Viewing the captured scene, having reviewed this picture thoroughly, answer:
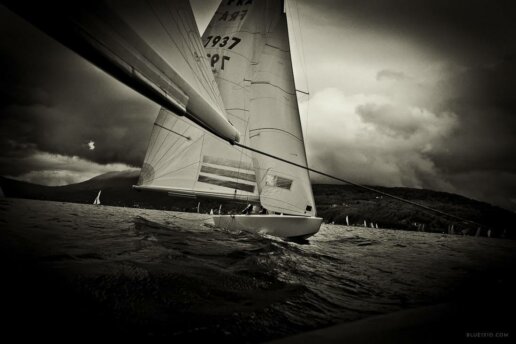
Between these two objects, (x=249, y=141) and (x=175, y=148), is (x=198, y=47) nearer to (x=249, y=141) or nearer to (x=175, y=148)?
(x=249, y=141)

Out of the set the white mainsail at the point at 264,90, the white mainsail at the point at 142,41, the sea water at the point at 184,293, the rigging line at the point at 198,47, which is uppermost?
the white mainsail at the point at 264,90

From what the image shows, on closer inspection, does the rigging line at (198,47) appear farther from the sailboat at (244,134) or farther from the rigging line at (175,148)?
the rigging line at (175,148)

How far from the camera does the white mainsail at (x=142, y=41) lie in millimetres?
1406

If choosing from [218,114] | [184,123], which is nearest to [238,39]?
[184,123]

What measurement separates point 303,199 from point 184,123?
830 centimetres

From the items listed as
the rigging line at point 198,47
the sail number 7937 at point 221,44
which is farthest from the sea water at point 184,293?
the sail number 7937 at point 221,44

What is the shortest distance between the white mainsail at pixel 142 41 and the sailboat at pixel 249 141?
8925mm

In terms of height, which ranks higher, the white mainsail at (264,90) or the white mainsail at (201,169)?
the white mainsail at (264,90)

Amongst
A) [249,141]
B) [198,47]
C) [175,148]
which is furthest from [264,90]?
[198,47]

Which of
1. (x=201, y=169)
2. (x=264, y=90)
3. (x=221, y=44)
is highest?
(x=221, y=44)

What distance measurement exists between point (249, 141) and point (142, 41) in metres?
12.2

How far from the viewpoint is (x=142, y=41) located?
183cm

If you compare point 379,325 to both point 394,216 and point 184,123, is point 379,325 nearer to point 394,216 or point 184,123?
point 184,123

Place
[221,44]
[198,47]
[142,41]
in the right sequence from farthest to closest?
1. [221,44]
2. [198,47]
3. [142,41]
